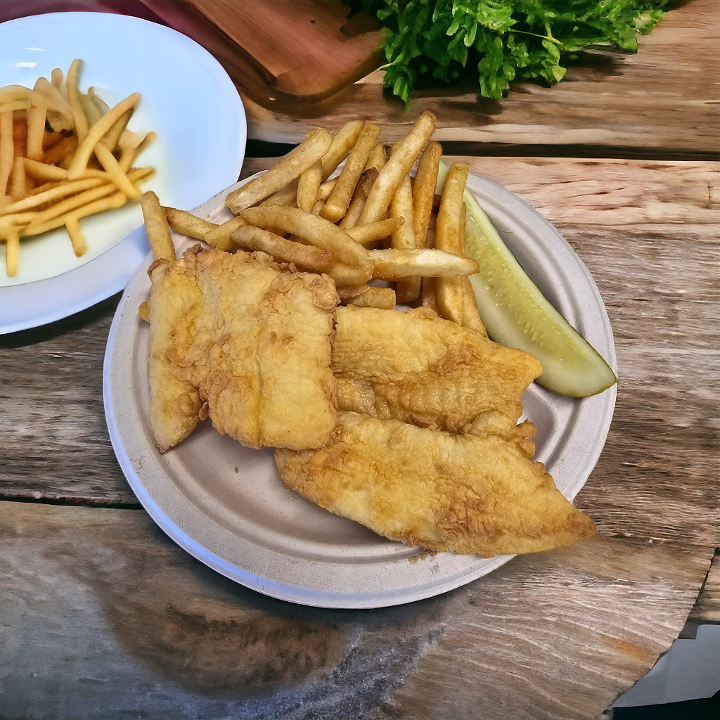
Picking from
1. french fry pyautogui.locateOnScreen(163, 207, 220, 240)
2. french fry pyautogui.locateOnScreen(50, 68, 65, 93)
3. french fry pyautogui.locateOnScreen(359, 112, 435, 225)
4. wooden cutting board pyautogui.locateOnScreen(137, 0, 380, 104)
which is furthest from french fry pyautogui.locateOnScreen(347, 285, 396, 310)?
french fry pyautogui.locateOnScreen(50, 68, 65, 93)

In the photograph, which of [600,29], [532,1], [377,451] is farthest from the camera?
[600,29]

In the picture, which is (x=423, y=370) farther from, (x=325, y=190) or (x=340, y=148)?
(x=340, y=148)

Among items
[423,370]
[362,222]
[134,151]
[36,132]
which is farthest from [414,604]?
[36,132]

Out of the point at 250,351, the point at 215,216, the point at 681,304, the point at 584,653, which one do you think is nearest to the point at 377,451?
the point at 250,351

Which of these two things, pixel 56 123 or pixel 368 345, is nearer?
pixel 368 345

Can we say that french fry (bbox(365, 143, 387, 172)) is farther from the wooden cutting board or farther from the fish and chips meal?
the wooden cutting board

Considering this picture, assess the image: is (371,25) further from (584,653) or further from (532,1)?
(584,653)

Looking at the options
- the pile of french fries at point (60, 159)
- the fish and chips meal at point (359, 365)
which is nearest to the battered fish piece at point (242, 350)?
the fish and chips meal at point (359, 365)
